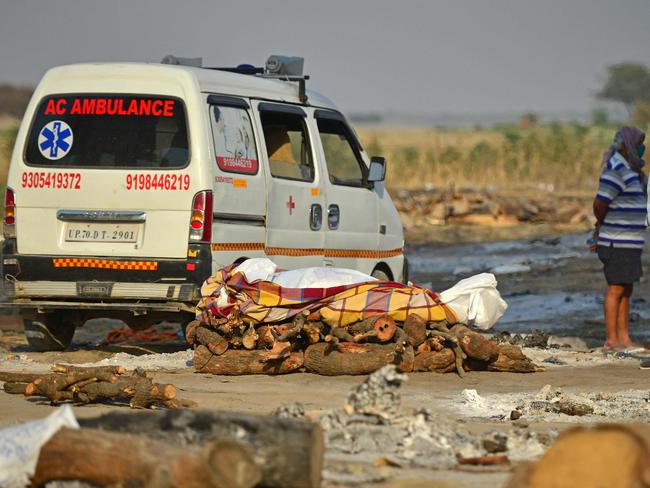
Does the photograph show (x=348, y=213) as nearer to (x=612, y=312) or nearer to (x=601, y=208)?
(x=601, y=208)

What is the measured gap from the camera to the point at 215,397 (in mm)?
9031

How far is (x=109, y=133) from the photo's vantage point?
1099cm

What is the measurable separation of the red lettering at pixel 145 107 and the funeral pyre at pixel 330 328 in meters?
1.52

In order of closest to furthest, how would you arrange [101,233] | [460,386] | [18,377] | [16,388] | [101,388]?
[101,388] → [16,388] → [18,377] → [460,386] → [101,233]

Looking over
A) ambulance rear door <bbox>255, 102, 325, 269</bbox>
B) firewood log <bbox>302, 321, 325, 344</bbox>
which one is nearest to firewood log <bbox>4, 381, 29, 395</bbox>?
firewood log <bbox>302, 321, 325, 344</bbox>

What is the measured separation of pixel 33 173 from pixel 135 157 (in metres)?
0.90

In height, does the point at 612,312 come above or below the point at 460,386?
above

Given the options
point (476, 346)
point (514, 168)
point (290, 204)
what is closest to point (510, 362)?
point (476, 346)

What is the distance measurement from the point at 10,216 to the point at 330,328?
295 cm

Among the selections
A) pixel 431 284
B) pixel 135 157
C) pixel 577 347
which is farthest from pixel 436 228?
pixel 135 157

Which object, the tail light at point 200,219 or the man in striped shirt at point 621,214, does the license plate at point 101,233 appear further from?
the man in striped shirt at point 621,214

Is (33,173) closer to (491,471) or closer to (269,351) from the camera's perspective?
(269,351)

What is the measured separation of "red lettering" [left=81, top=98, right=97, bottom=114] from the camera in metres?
11.0

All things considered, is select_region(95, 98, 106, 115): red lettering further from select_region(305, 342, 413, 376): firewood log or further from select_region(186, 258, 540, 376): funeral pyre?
select_region(305, 342, 413, 376): firewood log
